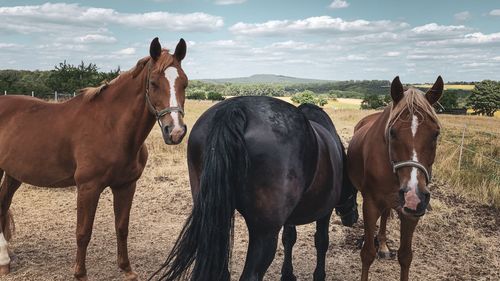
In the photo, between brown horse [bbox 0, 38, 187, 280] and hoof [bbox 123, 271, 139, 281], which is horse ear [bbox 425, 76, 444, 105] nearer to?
brown horse [bbox 0, 38, 187, 280]

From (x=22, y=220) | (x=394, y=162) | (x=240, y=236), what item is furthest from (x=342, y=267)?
(x=22, y=220)

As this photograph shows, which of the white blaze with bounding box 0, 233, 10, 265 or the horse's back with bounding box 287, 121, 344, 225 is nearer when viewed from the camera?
the horse's back with bounding box 287, 121, 344, 225

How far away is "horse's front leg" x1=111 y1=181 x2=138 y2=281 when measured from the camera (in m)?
3.90

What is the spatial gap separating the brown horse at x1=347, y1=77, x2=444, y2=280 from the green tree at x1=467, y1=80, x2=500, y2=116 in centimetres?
6391

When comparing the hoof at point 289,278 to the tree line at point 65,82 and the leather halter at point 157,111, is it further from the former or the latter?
the tree line at point 65,82

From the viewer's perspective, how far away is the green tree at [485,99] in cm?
5759

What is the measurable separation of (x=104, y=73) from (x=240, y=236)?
32.5 meters

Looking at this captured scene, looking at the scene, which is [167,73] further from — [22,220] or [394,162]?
[22,220]

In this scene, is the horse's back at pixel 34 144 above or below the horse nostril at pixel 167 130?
below

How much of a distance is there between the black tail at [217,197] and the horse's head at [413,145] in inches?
45.0

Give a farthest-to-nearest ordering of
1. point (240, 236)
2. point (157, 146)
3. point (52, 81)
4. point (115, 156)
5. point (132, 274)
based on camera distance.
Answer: point (52, 81) → point (157, 146) → point (240, 236) → point (132, 274) → point (115, 156)

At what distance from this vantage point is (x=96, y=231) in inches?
221

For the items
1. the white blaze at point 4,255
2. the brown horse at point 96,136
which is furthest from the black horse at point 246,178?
the white blaze at point 4,255

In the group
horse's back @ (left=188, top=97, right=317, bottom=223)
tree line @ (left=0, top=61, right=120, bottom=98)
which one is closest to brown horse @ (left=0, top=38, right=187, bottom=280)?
horse's back @ (left=188, top=97, right=317, bottom=223)
